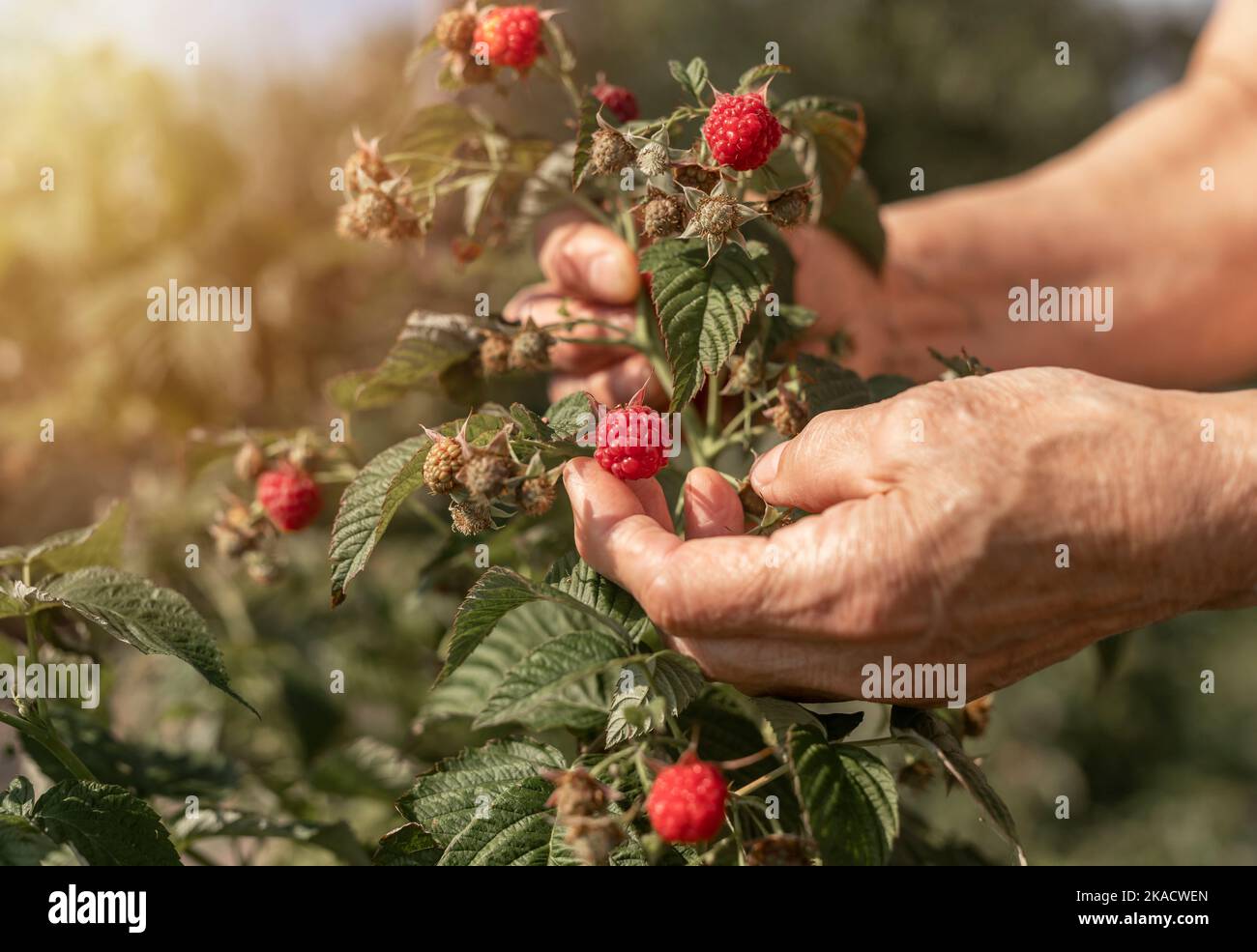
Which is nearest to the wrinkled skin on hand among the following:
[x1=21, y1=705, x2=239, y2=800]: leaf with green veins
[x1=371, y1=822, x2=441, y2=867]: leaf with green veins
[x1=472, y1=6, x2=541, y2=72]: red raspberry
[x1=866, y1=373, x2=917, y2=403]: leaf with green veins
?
[x1=866, y1=373, x2=917, y2=403]: leaf with green veins

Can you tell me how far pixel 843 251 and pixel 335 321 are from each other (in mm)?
1281

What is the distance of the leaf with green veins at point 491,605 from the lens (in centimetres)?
63

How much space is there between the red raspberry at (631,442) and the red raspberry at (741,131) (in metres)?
0.16

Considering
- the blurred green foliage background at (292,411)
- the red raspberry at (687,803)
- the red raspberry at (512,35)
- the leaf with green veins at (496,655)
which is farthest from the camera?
the blurred green foliage background at (292,411)

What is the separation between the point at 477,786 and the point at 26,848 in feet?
0.88

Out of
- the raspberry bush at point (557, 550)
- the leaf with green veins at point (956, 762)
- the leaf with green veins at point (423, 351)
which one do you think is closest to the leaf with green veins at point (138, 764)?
the raspberry bush at point (557, 550)

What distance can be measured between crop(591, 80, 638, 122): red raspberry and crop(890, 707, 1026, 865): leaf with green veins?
48 centimetres

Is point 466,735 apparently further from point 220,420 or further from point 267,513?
point 220,420

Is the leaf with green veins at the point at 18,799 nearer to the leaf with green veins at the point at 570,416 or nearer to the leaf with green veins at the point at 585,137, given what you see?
the leaf with green veins at the point at 570,416

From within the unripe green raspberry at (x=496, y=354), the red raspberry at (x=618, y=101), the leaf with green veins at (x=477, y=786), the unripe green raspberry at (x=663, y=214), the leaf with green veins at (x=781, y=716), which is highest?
the red raspberry at (x=618, y=101)

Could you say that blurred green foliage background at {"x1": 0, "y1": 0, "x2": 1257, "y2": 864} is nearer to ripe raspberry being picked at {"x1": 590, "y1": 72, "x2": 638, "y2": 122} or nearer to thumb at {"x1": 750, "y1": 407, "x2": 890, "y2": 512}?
ripe raspberry being picked at {"x1": 590, "y1": 72, "x2": 638, "y2": 122}

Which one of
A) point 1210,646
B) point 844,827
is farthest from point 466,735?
point 1210,646

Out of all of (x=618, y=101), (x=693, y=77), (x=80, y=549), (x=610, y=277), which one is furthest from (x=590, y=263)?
(x=80, y=549)

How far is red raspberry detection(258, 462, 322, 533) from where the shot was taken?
0.90 m
